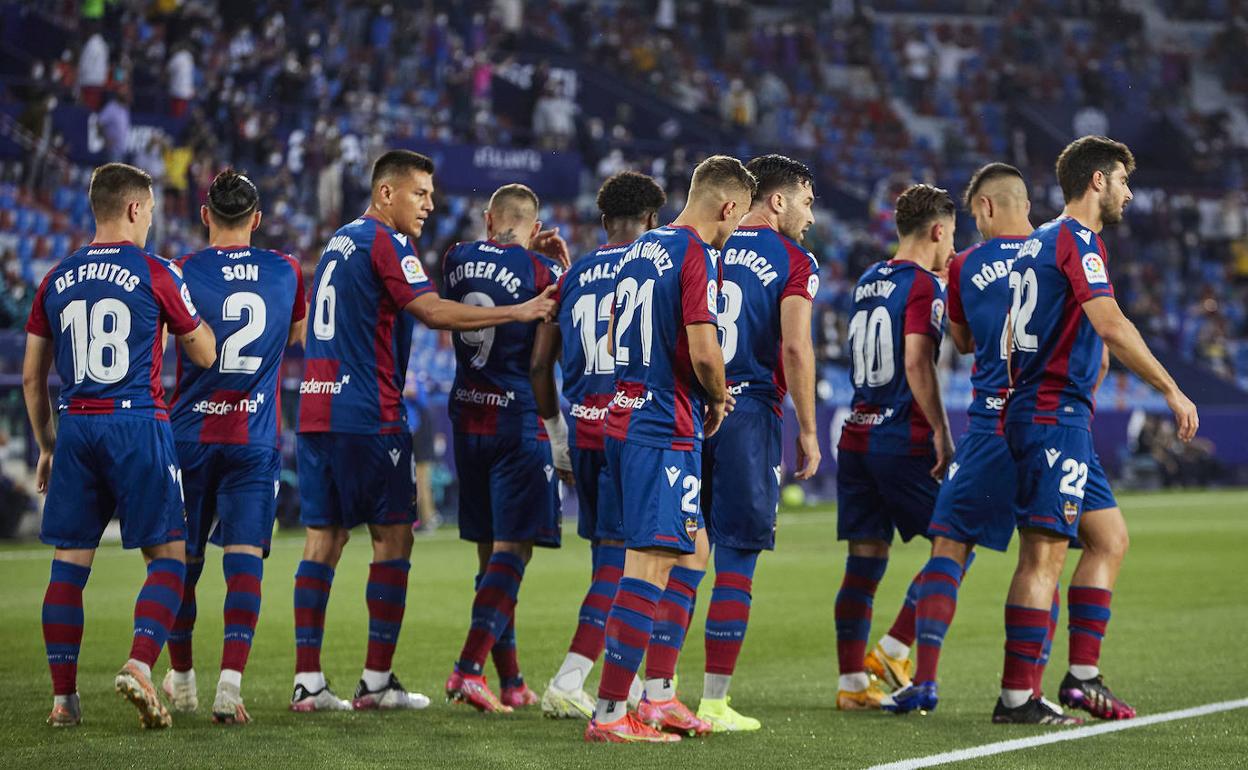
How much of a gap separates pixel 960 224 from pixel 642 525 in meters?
26.6

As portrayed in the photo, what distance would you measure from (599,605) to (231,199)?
2.41 meters

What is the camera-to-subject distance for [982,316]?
24.2ft

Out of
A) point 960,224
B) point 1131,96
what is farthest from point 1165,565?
point 1131,96

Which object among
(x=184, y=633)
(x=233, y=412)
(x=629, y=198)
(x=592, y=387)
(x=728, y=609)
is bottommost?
(x=184, y=633)

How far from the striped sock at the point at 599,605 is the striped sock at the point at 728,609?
0.60 meters

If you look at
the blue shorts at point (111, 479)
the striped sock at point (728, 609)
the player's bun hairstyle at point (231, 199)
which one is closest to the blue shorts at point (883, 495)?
the striped sock at point (728, 609)

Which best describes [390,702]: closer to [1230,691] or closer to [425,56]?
[1230,691]

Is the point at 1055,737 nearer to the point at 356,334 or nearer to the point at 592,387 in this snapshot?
the point at 592,387

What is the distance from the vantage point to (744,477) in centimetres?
693

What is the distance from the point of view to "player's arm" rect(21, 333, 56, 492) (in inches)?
268

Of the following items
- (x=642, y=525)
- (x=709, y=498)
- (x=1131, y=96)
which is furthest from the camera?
(x=1131, y=96)

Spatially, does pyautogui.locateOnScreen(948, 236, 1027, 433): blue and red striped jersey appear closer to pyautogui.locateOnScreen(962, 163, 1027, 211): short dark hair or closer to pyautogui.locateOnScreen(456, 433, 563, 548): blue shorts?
pyautogui.locateOnScreen(962, 163, 1027, 211): short dark hair

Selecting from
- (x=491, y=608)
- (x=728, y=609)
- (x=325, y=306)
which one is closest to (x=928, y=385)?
(x=728, y=609)

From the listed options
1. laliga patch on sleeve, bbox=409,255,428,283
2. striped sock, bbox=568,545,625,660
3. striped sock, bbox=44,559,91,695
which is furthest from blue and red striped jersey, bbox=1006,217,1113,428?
striped sock, bbox=44,559,91,695
